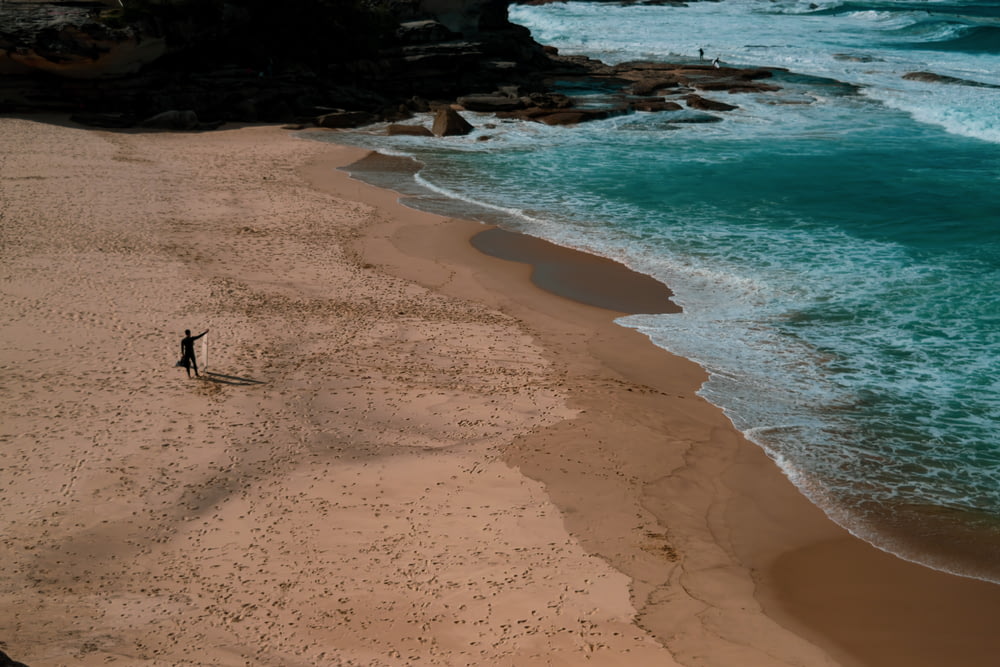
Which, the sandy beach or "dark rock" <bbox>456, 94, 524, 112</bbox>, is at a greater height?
"dark rock" <bbox>456, 94, 524, 112</bbox>

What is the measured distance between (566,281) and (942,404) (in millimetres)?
7112

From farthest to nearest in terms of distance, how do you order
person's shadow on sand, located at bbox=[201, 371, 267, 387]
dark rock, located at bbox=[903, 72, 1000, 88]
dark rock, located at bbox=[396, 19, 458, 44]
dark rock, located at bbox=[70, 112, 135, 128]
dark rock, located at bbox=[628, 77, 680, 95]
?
dark rock, located at bbox=[628, 77, 680, 95], dark rock, located at bbox=[396, 19, 458, 44], dark rock, located at bbox=[903, 72, 1000, 88], dark rock, located at bbox=[70, 112, 135, 128], person's shadow on sand, located at bbox=[201, 371, 267, 387]

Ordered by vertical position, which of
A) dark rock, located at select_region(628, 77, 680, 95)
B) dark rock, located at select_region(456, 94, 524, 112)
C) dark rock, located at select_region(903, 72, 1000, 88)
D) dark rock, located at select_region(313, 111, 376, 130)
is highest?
dark rock, located at select_region(903, 72, 1000, 88)

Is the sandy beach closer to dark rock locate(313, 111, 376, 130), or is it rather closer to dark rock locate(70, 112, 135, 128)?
dark rock locate(70, 112, 135, 128)

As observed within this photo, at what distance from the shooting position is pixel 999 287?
15.8m

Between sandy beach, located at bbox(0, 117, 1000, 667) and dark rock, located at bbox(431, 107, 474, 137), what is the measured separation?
568 inches

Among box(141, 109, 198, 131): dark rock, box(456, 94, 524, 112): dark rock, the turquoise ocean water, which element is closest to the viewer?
the turquoise ocean water

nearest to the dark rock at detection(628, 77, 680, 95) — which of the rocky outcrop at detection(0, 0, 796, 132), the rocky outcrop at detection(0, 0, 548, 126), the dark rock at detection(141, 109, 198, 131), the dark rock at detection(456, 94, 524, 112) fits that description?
the rocky outcrop at detection(0, 0, 796, 132)

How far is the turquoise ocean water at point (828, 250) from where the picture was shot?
34.4 feet

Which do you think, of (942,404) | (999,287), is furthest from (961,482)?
(999,287)

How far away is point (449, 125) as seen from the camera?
98.3ft

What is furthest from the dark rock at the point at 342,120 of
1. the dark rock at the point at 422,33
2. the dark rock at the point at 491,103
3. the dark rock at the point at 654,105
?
the dark rock at the point at 654,105

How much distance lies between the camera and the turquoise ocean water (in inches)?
413

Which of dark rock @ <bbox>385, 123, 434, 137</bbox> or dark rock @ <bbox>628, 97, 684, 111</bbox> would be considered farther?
dark rock @ <bbox>628, 97, 684, 111</bbox>
